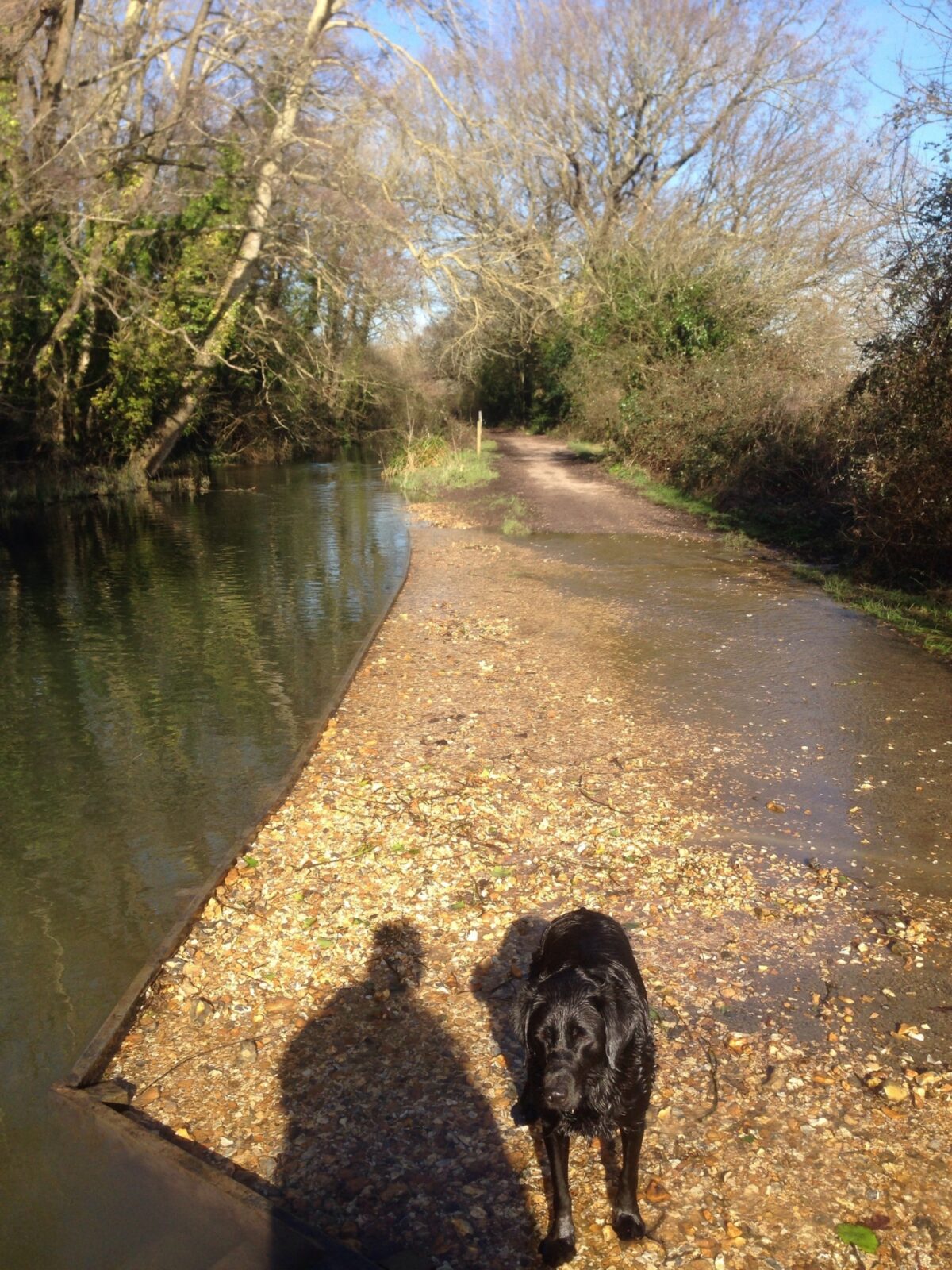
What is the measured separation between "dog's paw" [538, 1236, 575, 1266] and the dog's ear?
600 mm

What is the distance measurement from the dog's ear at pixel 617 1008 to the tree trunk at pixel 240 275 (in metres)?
21.6

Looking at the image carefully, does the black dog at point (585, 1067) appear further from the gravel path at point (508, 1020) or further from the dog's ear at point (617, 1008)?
the gravel path at point (508, 1020)

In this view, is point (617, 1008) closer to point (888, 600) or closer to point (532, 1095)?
point (532, 1095)

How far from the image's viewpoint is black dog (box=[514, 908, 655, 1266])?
2893 mm

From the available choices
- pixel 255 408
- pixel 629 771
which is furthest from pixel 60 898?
pixel 255 408

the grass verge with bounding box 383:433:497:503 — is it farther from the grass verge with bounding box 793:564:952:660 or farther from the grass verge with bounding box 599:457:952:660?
the grass verge with bounding box 793:564:952:660

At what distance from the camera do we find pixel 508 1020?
4188mm

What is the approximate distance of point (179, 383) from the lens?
2514cm

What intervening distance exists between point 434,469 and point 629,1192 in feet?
81.9

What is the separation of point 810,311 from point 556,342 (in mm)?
15145

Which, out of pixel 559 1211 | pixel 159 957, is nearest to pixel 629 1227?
pixel 559 1211

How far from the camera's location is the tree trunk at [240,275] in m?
22.8

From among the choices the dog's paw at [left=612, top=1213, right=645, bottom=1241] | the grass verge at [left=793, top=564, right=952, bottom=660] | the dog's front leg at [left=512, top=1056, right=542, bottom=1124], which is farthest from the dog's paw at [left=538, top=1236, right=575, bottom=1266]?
the grass verge at [left=793, top=564, right=952, bottom=660]

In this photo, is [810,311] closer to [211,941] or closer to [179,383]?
[179,383]
